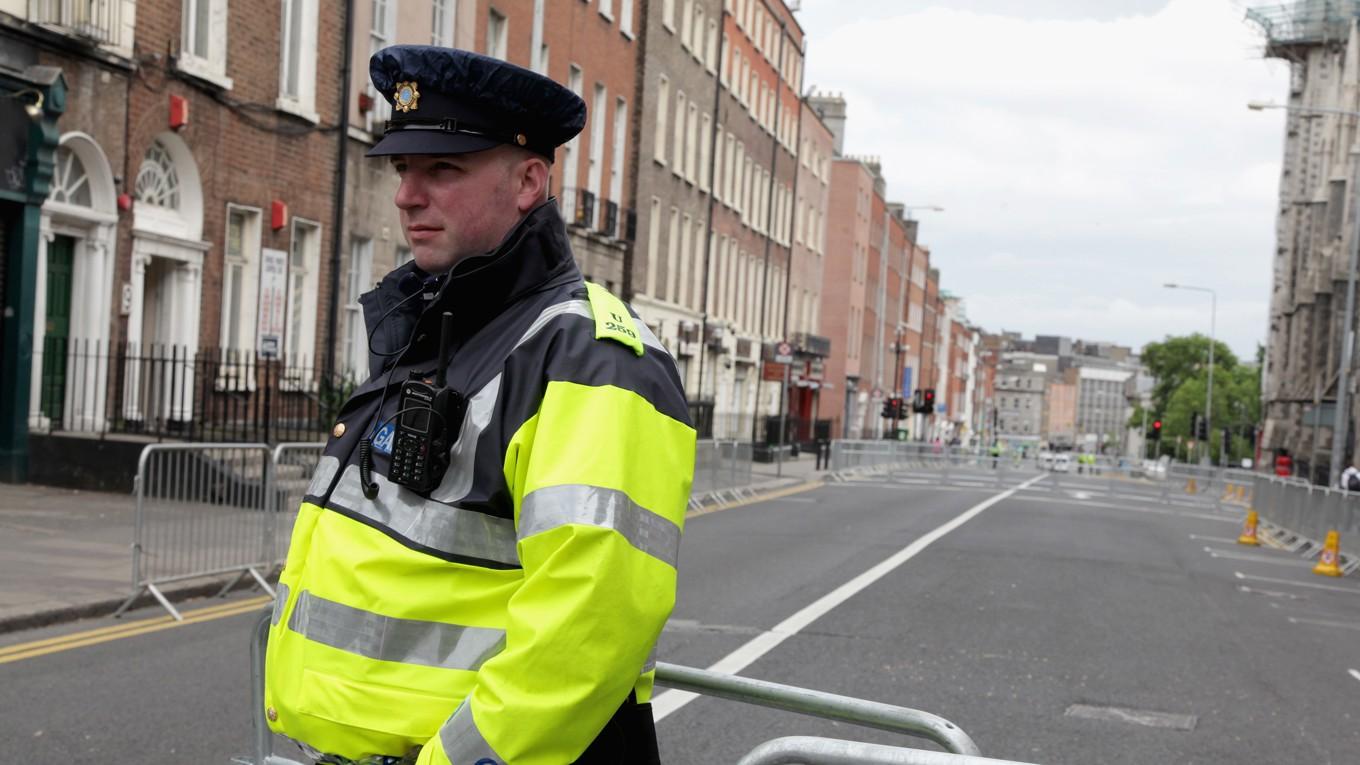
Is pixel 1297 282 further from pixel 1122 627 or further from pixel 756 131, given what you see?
pixel 1122 627

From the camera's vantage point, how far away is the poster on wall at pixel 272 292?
20984mm

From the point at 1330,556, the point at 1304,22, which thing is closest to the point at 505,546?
the point at 1330,556

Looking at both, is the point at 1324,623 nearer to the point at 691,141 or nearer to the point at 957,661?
the point at 957,661

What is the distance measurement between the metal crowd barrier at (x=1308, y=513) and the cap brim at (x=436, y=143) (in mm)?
21365

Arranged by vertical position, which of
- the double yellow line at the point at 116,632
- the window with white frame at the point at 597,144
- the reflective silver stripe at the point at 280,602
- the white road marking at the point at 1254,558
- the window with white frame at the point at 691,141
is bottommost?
the white road marking at the point at 1254,558

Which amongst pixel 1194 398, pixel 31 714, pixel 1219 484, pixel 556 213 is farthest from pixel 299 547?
pixel 1194 398

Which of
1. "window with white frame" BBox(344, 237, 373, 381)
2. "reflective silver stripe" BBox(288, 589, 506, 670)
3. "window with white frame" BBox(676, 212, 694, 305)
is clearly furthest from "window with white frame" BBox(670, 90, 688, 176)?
"reflective silver stripe" BBox(288, 589, 506, 670)

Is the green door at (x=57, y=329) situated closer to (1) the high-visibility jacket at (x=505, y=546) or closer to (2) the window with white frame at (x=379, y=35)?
(2) the window with white frame at (x=379, y=35)

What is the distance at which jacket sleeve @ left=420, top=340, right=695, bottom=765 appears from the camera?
1986 mm

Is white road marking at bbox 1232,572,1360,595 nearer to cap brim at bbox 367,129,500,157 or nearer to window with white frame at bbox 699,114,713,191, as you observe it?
cap brim at bbox 367,129,500,157

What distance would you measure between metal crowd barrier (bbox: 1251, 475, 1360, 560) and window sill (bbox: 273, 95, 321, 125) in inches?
628

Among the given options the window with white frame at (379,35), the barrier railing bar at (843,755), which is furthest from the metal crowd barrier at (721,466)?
the barrier railing bar at (843,755)

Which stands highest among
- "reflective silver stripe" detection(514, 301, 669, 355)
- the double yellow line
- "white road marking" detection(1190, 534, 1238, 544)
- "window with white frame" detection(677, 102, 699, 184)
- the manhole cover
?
"window with white frame" detection(677, 102, 699, 184)

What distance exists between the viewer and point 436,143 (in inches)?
93.9
